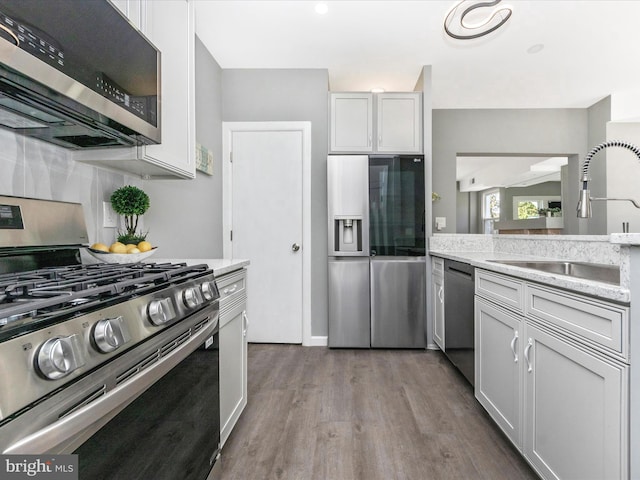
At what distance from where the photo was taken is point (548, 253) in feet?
7.19

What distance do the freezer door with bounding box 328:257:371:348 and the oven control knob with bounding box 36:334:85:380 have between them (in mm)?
2472

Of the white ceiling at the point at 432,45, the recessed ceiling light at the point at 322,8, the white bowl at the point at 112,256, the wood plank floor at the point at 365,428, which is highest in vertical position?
the white ceiling at the point at 432,45

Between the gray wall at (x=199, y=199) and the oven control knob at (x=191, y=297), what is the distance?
48.8 inches

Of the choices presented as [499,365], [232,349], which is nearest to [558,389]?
[499,365]

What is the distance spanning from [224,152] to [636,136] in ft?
16.6

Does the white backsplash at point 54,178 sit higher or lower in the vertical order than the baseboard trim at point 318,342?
higher

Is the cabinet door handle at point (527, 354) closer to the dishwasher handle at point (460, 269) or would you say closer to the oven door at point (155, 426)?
the dishwasher handle at point (460, 269)

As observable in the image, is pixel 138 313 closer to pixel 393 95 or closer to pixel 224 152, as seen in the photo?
pixel 224 152

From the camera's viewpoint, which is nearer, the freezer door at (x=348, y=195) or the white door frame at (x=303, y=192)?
the freezer door at (x=348, y=195)

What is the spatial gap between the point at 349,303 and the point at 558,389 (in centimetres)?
192

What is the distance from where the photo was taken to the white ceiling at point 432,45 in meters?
2.37

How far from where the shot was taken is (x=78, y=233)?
4.44 feet

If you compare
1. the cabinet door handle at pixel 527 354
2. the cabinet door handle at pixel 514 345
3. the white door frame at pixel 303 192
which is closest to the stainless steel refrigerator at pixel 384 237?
the white door frame at pixel 303 192

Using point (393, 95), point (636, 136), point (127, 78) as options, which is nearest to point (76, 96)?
point (127, 78)
